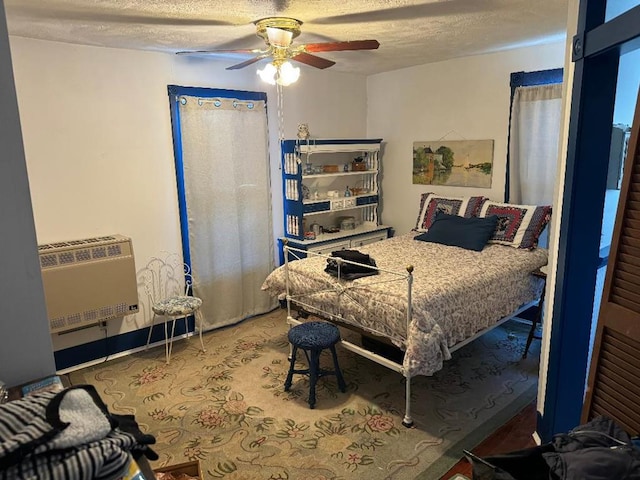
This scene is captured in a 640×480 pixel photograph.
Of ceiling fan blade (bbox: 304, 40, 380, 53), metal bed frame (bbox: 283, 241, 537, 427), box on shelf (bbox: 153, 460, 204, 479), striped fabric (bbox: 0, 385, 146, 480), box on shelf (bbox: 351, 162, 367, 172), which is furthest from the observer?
box on shelf (bbox: 351, 162, 367, 172)

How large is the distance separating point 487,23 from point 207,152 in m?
2.45

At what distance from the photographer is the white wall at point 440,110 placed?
13.3 ft

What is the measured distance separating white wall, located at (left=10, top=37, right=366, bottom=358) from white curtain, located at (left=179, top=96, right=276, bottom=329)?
0.18m

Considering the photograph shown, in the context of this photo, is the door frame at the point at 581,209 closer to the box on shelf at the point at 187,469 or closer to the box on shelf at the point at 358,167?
the box on shelf at the point at 187,469

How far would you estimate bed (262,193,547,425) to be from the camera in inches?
104

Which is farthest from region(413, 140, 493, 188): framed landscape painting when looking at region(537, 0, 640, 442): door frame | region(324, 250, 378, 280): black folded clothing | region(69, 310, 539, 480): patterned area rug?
A: region(537, 0, 640, 442): door frame

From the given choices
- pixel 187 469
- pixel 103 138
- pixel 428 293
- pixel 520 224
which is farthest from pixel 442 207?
pixel 187 469

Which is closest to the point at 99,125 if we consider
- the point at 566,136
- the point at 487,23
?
the point at 487,23

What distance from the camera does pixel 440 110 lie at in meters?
4.57

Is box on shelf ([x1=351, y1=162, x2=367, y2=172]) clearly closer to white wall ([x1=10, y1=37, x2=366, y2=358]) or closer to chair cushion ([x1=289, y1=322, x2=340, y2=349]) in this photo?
white wall ([x1=10, y1=37, x2=366, y2=358])

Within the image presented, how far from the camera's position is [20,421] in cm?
93

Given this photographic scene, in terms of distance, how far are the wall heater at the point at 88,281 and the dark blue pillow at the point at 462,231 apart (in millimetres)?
2608

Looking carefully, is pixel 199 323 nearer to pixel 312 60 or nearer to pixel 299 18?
pixel 312 60

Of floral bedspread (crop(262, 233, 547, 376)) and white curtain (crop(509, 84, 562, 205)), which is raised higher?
white curtain (crop(509, 84, 562, 205))
